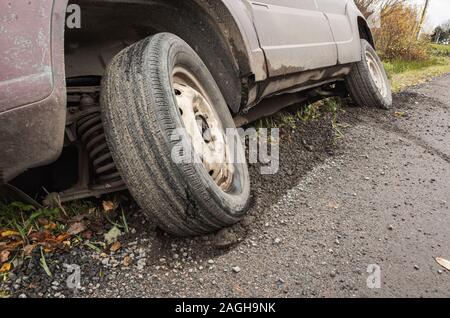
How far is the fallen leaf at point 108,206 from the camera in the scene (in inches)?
78.2

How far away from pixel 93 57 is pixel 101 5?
1.08 feet

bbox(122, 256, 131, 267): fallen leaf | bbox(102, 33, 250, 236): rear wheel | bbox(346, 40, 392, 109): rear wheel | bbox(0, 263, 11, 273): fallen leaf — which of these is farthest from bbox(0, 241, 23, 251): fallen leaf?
bbox(346, 40, 392, 109): rear wheel

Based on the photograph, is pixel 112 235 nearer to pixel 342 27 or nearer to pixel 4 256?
pixel 4 256

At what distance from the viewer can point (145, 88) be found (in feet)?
5.18

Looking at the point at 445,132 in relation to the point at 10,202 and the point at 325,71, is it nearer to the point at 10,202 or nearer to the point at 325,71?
the point at 325,71

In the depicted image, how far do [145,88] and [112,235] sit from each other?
74 cm

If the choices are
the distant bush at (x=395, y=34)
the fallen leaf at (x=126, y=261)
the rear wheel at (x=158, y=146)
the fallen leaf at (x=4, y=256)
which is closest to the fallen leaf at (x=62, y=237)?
the fallen leaf at (x=4, y=256)

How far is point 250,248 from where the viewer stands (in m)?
1.83

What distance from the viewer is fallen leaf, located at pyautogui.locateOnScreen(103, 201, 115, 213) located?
199 cm

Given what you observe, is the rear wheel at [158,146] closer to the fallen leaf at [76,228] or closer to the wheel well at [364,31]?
the fallen leaf at [76,228]

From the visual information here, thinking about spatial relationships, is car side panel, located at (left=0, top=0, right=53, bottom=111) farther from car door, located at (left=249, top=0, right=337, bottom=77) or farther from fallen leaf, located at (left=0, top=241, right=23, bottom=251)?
car door, located at (left=249, top=0, right=337, bottom=77)

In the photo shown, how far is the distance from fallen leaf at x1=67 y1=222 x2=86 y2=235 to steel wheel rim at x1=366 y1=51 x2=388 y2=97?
12.3 feet

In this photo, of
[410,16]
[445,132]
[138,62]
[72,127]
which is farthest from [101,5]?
[410,16]

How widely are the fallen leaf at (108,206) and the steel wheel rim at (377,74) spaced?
3579 mm
